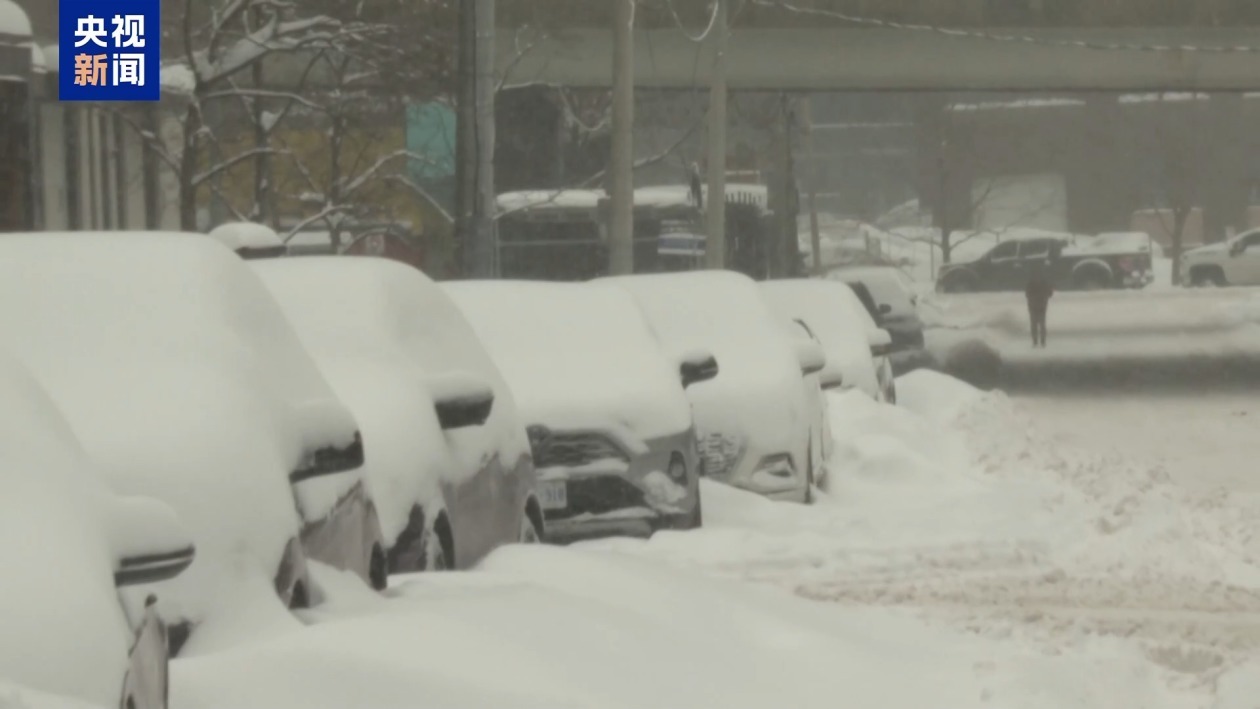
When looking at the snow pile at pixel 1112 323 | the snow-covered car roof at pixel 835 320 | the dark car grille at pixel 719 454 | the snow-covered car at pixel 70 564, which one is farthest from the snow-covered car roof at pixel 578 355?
the snow pile at pixel 1112 323

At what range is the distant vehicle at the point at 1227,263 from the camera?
64.8 m

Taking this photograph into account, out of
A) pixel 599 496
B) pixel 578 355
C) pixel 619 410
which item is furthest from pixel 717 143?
pixel 599 496

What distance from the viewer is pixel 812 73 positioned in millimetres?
36469

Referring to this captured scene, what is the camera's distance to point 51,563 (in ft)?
12.1

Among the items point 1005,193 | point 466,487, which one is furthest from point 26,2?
point 1005,193

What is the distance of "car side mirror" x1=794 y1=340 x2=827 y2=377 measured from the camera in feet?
52.1

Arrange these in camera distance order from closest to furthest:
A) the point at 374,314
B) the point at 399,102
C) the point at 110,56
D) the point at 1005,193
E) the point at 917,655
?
the point at 917,655, the point at 374,314, the point at 110,56, the point at 399,102, the point at 1005,193

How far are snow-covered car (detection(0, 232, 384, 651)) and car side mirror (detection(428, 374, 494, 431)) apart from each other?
1297mm

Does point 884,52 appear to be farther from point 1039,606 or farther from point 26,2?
point 1039,606

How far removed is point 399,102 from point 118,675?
81.6 ft

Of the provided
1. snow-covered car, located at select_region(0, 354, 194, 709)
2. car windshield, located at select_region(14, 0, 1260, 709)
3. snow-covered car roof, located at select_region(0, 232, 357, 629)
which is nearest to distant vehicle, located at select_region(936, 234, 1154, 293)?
car windshield, located at select_region(14, 0, 1260, 709)

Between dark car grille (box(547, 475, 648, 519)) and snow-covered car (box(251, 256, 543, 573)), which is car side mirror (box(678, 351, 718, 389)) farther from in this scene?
snow-covered car (box(251, 256, 543, 573))

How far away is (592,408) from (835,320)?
11829 millimetres

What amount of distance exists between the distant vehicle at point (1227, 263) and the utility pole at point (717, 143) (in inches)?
1423
